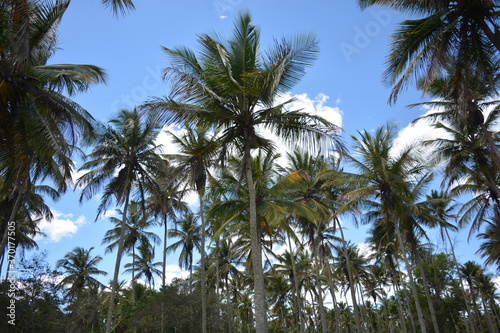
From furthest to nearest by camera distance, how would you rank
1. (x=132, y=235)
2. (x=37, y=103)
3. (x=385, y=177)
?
(x=132, y=235), (x=385, y=177), (x=37, y=103)

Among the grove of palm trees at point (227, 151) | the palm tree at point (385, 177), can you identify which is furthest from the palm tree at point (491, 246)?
the palm tree at point (385, 177)

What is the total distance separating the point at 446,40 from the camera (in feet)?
31.3

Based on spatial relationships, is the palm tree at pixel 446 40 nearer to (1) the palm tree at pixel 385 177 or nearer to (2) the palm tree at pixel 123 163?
(1) the palm tree at pixel 385 177

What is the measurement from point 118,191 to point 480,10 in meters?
16.9

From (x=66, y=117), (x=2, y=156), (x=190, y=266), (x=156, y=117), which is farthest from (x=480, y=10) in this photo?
(x=190, y=266)

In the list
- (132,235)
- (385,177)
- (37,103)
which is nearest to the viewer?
(37,103)

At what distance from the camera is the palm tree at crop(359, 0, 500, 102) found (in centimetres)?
897

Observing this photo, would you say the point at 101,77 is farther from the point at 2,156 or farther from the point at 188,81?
the point at 2,156

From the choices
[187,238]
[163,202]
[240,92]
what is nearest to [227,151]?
[240,92]

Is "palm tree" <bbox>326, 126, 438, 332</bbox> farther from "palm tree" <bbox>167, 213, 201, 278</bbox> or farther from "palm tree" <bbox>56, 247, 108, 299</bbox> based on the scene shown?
"palm tree" <bbox>56, 247, 108, 299</bbox>

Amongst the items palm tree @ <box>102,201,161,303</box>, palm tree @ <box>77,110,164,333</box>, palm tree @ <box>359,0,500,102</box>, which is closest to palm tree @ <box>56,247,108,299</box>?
palm tree @ <box>102,201,161,303</box>

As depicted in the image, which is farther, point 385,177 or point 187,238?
point 187,238

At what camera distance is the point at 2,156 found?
912cm

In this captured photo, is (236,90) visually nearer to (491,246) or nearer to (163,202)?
(163,202)
